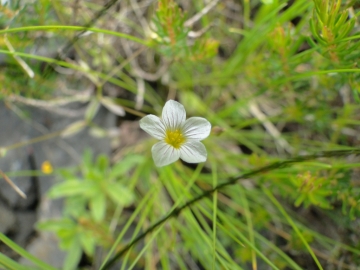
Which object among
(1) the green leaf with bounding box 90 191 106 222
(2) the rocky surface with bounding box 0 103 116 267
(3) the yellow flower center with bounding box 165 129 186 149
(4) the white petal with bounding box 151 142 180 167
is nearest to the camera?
(4) the white petal with bounding box 151 142 180 167

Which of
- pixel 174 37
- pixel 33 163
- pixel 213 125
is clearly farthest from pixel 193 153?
pixel 33 163

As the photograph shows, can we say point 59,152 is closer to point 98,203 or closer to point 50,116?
point 50,116

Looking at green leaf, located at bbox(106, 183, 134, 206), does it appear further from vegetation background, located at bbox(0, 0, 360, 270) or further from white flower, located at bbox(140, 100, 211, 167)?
white flower, located at bbox(140, 100, 211, 167)

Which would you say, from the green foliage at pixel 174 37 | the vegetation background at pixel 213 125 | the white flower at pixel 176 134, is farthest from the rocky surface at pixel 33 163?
the white flower at pixel 176 134

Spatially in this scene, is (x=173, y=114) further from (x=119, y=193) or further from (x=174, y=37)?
(x=119, y=193)

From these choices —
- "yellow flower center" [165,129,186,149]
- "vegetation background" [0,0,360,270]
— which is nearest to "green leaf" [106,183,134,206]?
"vegetation background" [0,0,360,270]

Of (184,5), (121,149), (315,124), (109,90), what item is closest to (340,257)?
(315,124)

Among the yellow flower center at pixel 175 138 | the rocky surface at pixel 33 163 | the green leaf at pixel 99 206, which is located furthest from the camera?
the rocky surface at pixel 33 163

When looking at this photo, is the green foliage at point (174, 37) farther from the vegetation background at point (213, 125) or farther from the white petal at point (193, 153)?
the white petal at point (193, 153)
